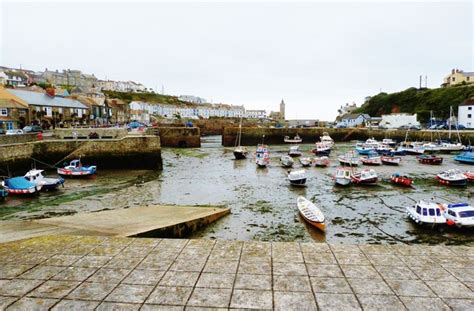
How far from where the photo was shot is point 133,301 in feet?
11.6

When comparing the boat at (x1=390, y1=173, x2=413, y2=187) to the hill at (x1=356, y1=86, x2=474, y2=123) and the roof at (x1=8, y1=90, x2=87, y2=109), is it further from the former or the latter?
the hill at (x1=356, y1=86, x2=474, y2=123)

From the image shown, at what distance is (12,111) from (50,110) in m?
7.29

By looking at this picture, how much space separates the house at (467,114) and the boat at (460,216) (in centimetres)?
5928

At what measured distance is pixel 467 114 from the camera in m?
60.5

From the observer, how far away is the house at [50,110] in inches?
1634

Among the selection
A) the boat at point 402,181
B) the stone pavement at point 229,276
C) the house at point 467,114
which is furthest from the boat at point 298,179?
the house at point 467,114

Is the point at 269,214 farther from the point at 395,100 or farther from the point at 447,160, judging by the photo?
the point at 395,100

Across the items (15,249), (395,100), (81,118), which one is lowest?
(15,249)

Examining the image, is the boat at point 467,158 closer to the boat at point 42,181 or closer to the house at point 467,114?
the house at point 467,114

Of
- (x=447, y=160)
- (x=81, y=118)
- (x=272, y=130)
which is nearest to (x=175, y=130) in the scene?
(x=81, y=118)

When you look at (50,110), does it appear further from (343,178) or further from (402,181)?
(402,181)

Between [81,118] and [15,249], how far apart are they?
52093 millimetres

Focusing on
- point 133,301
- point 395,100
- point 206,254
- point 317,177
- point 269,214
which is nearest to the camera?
point 133,301

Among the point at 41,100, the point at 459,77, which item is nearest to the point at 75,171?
the point at 41,100
